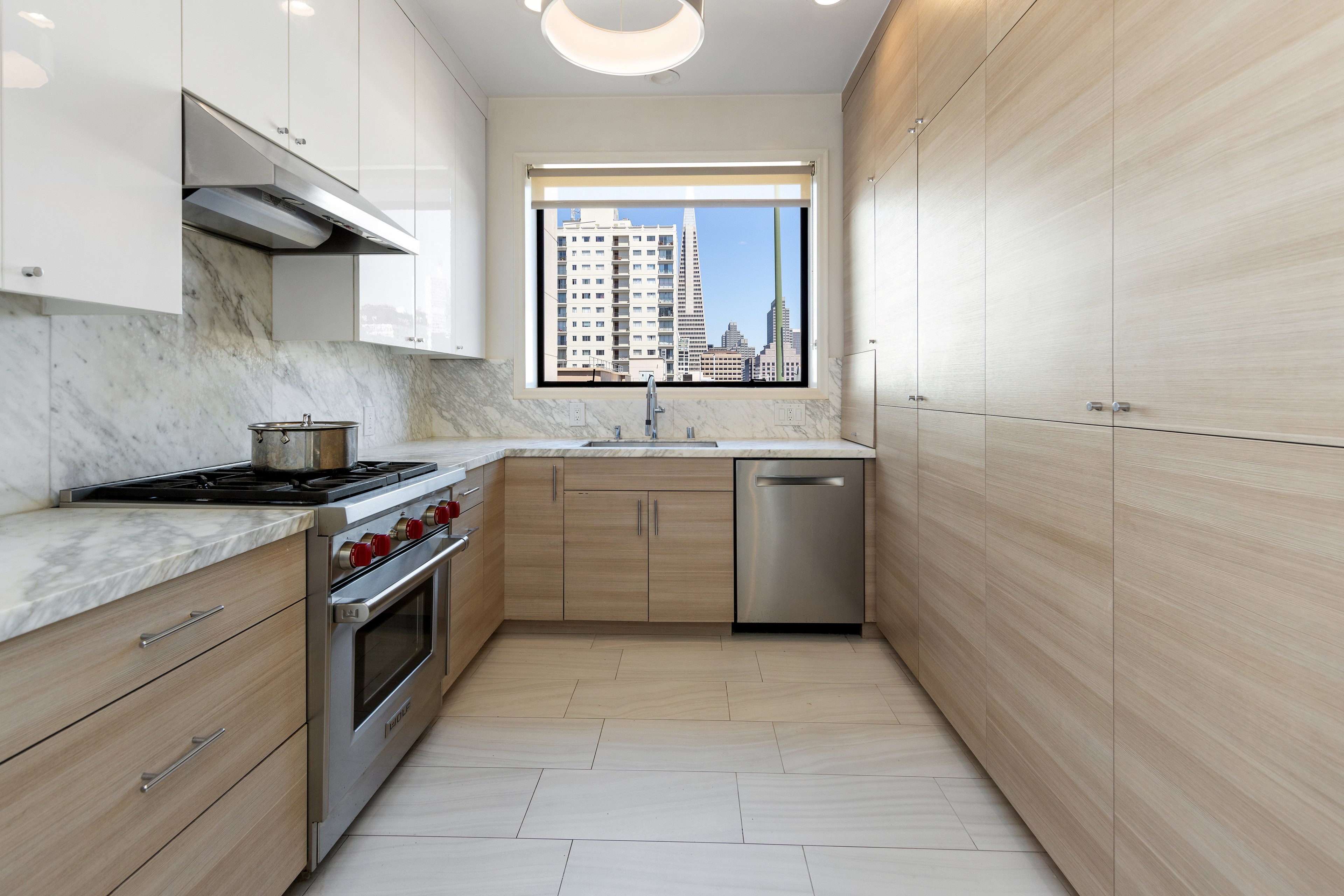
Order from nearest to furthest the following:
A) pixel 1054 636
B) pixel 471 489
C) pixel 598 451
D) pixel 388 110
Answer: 1. pixel 1054 636
2. pixel 388 110
3. pixel 471 489
4. pixel 598 451

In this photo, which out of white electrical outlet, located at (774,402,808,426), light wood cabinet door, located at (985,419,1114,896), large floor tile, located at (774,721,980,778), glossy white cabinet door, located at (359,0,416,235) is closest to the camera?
light wood cabinet door, located at (985,419,1114,896)

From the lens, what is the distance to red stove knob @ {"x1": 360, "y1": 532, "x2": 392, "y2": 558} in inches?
62.9

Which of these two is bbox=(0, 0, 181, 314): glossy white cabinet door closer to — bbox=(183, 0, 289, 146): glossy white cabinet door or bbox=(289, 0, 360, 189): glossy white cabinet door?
bbox=(183, 0, 289, 146): glossy white cabinet door

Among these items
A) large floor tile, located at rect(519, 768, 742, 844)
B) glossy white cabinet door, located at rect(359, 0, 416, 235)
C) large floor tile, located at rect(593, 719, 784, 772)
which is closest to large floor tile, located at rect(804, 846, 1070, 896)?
large floor tile, located at rect(519, 768, 742, 844)

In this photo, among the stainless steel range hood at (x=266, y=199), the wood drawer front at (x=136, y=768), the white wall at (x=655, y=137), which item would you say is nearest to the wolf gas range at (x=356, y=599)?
the wood drawer front at (x=136, y=768)

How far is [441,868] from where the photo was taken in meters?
1.57

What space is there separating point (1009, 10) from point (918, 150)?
27.0 inches

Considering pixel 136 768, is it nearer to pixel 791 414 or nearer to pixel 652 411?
pixel 652 411

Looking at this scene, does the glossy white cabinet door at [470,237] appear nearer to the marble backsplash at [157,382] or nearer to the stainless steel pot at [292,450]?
the marble backsplash at [157,382]

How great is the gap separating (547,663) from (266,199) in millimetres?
1919

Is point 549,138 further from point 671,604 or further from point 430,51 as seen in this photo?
point 671,604

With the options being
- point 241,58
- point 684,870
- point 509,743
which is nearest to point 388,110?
point 241,58

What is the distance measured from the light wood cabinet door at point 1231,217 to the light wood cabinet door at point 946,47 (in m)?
0.72

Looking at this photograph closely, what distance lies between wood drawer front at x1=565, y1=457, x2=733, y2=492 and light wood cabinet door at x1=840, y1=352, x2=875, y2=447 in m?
0.65
